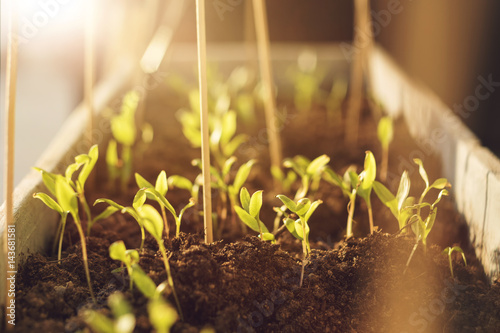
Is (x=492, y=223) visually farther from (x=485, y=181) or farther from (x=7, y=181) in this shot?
(x=7, y=181)

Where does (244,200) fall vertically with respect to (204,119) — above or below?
below

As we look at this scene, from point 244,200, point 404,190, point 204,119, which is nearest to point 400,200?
point 404,190

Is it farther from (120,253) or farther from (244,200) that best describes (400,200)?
(120,253)

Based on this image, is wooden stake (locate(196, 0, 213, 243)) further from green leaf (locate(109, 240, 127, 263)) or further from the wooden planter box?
the wooden planter box

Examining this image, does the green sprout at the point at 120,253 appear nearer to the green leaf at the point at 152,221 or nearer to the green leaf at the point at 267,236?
the green leaf at the point at 152,221

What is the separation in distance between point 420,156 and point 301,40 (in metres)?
2.27

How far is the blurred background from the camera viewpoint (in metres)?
2.62

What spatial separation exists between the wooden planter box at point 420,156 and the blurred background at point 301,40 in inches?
13.8

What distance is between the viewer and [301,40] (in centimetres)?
379

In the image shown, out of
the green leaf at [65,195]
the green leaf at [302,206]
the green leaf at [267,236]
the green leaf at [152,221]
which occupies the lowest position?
the green leaf at [267,236]

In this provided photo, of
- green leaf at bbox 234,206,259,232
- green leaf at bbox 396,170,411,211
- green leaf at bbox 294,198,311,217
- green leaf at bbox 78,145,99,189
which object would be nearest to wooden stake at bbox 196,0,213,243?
green leaf at bbox 234,206,259,232

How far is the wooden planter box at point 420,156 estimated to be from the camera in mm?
1045

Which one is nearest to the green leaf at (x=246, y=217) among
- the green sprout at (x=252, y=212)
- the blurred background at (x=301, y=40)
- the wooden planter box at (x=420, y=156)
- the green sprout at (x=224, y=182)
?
the green sprout at (x=252, y=212)

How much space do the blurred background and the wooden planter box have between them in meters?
0.35
